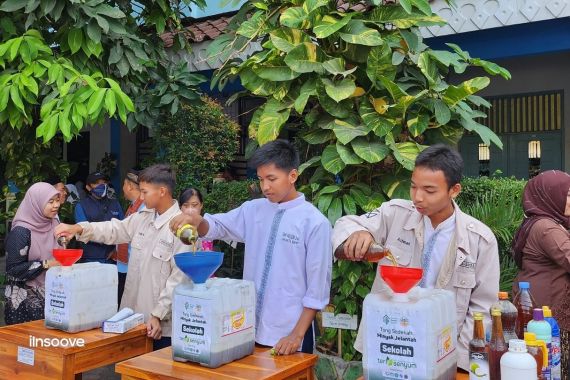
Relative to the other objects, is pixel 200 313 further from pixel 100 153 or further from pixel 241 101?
pixel 100 153

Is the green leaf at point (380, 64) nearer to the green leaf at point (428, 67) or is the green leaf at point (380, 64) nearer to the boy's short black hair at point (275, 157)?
the green leaf at point (428, 67)

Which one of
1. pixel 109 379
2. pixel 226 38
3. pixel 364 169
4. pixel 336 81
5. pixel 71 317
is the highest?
pixel 226 38

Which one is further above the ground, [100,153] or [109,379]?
[100,153]

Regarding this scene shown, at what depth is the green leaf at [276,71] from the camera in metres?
3.69

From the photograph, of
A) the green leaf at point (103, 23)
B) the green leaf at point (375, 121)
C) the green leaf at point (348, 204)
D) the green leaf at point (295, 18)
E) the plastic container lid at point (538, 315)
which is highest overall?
the green leaf at point (103, 23)

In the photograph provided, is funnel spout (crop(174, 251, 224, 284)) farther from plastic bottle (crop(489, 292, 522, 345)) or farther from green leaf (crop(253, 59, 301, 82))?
green leaf (crop(253, 59, 301, 82))

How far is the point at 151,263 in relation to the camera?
10.5 feet

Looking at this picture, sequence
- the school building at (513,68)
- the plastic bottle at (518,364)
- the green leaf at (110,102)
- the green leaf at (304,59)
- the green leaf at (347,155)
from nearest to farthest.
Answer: the plastic bottle at (518,364) < the green leaf at (347,155) < the green leaf at (304,59) < the green leaf at (110,102) < the school building at (513,68)

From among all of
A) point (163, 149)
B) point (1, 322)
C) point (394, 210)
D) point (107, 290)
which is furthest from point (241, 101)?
point (394, 210)

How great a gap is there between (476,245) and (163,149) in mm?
4115

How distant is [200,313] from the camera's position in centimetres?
203

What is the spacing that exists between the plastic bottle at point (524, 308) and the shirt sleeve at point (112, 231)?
2.24 metres

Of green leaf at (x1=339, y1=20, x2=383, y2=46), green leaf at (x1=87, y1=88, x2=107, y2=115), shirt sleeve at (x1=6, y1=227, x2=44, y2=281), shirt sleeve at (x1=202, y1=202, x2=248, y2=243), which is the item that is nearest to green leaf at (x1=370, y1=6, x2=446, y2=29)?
green leaf at (x1=339, y1=20, x2=383, y2=46)

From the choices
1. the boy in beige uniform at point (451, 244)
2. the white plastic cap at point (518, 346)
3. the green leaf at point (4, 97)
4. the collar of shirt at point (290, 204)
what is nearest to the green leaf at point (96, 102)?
the green leaf at point (4, 97)
